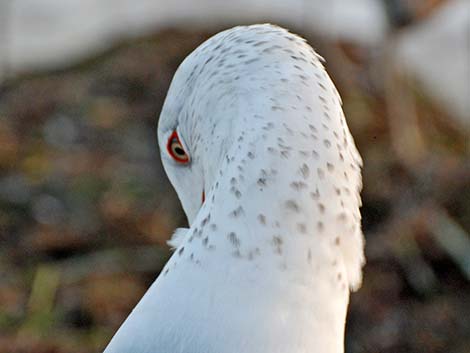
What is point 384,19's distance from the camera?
453 centimetres

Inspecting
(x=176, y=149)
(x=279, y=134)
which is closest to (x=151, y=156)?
(x=176, y=149)

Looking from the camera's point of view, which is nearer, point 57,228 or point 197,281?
point 197,281

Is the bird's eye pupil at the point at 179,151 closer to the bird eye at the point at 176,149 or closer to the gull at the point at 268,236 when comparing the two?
the bird eye at the point at 176,149

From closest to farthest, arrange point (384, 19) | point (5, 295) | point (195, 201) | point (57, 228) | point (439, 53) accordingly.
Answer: point (195, 201), point (5, 295), point (57, 228), point (384, 19), point (439, 53)

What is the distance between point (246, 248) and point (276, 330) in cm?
12

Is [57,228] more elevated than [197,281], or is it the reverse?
[197,281]

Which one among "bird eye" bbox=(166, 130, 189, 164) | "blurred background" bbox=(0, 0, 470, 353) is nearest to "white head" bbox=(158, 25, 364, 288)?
"bird eye" bbox=(166, 130, 189, 164)

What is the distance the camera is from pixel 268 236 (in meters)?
1.51

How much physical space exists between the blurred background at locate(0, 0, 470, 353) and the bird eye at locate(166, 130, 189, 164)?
1.51m

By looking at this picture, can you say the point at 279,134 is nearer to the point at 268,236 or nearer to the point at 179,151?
the point at 268,236

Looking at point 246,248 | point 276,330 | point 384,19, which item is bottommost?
point 384,19

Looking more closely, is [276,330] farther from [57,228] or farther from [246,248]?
[57,228]

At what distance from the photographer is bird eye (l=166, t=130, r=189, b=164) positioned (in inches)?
71.8

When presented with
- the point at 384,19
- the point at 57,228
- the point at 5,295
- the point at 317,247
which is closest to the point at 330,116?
the point at 317,247
